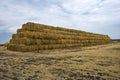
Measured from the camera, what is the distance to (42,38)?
17.8 metres

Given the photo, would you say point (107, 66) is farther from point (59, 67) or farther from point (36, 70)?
point (36, 70)

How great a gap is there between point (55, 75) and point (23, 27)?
12.3 meters

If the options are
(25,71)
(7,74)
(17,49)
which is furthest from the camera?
(17,49)

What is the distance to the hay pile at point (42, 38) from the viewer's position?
16.2 meters

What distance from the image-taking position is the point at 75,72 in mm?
7477

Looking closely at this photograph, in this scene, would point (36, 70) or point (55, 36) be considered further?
point (55, 36)

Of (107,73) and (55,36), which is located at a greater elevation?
(55,36)

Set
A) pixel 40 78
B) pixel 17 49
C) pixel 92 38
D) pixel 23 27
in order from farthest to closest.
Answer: pixel 92 38 < pixel 23 27 < pixel 17 49 < pixel 40 78

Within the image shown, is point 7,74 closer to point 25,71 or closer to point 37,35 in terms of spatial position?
point 25,71

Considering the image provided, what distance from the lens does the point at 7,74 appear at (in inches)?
277

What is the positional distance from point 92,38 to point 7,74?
2224 cm

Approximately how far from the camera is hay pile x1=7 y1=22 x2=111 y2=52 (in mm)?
16234

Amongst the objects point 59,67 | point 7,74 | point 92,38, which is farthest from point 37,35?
point 92,38

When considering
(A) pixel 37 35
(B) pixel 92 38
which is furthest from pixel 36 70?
(B) pixel 92 38
